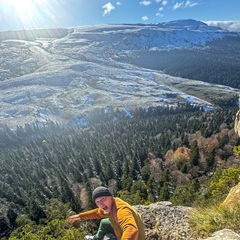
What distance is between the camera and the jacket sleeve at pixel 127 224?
23.6 feet

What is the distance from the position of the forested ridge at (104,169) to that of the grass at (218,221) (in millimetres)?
33893

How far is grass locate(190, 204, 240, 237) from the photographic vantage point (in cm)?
978

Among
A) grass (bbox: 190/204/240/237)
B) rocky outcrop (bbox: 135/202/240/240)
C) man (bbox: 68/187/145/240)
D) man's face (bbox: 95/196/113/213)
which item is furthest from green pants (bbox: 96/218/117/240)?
grass (bbox: 190/204/240/237)

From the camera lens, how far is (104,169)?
96875 millimetres

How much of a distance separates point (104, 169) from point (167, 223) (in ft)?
282

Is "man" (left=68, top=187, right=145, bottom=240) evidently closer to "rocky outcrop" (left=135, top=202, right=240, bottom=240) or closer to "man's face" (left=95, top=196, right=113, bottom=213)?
"man's face" (left=95, top=196, right=113, bottom=213)

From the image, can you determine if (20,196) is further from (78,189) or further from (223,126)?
(223,126)

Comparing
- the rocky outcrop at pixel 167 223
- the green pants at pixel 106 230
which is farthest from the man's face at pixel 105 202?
the rocky outcrop at pixel 167 223

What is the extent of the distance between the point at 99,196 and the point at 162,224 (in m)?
5.68

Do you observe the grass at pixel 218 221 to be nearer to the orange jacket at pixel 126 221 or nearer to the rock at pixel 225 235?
the rock at pixel 225 235

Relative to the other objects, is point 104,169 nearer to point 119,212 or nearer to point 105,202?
point 105,202

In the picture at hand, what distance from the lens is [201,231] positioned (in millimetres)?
10484

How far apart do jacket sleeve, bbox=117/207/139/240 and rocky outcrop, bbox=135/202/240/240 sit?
414 centimetres

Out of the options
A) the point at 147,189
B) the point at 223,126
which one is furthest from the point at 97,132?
the point at 147,189
